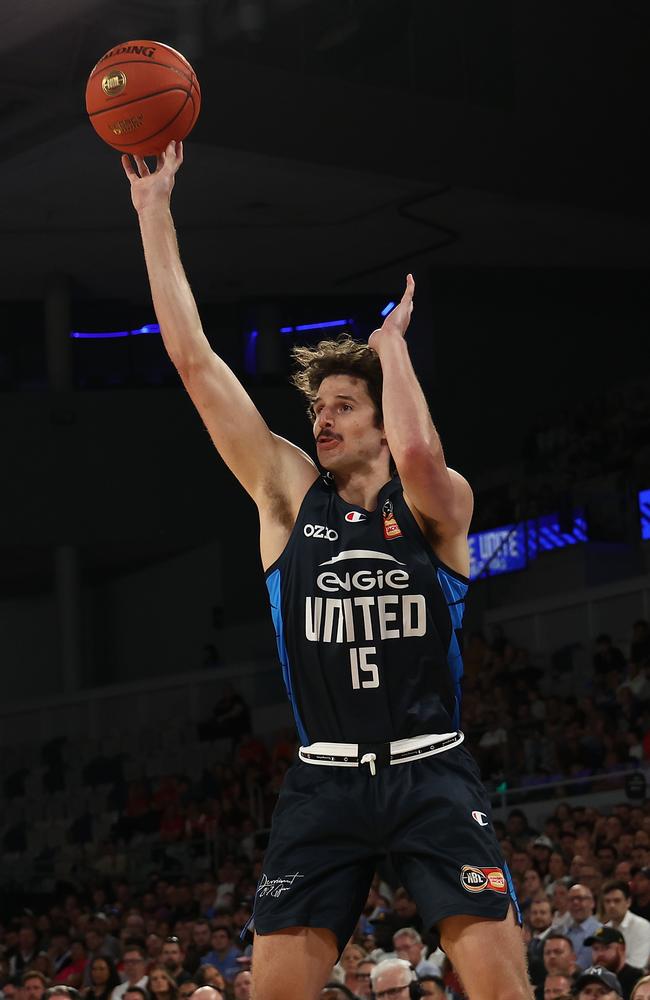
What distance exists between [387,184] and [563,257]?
5349 mm

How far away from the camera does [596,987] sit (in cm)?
837

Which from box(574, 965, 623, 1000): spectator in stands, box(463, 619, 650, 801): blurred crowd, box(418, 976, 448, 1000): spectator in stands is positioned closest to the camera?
box(574, 965, 623, 1000): spectator in stands

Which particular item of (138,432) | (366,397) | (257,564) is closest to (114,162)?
(138,432)

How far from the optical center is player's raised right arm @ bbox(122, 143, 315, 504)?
4.67 metres

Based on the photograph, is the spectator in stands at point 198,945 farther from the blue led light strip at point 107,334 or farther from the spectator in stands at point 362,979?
the blue led light strip at point 107,334

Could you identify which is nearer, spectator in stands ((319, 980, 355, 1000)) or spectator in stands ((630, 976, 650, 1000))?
spectator in stands ((630, 976, 650, 1000))

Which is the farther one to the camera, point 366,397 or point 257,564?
point 257,564

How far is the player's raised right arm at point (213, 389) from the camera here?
4.67 metres

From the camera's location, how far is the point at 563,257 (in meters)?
28.3

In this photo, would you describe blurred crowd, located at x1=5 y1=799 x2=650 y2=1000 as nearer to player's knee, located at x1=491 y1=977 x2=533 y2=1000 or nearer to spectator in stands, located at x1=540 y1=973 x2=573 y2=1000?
spectator in stands, located at x1=540 y1=973 x2=573 y2=1000

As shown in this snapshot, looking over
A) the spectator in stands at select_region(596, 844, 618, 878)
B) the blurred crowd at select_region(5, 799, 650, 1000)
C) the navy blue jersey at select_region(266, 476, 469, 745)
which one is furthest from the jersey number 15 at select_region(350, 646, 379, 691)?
the spectator in stands at select_region(596, 844, 618, 878)

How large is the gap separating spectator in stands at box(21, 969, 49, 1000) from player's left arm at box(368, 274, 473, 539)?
9.04m

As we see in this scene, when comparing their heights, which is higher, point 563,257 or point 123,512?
point 563,257

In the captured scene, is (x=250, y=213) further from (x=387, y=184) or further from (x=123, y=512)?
(x=123, y=512)
